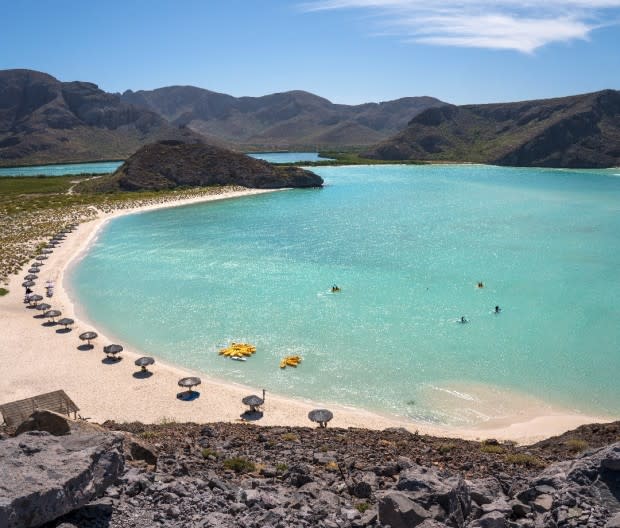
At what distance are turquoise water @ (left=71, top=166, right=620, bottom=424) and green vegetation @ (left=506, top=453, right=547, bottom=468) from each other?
25.0ft

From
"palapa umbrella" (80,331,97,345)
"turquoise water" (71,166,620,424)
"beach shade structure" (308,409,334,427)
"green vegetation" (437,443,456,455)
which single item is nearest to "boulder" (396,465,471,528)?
"green vegetation" (437,443,456,455)

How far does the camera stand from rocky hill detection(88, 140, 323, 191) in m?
116

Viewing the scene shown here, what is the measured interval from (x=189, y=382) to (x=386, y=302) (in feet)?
58.5

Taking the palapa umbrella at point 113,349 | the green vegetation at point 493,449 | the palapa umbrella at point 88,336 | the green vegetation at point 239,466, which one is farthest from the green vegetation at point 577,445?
the palapa umbrella at point 88,336

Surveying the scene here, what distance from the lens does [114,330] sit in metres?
34.3

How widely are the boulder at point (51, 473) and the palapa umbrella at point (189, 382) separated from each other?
551 inches

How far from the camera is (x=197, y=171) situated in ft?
398

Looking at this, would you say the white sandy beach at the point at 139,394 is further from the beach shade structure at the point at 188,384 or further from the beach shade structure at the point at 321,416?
the beach shade structure at the point at 321,416

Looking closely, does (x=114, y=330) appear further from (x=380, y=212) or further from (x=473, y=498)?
(x=380, y=212)

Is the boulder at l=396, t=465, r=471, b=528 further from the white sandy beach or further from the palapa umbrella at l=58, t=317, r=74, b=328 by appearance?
the palapa umbrella at l=58, t=317, r=74, b=328

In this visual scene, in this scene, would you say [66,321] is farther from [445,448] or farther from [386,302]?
[445,448]

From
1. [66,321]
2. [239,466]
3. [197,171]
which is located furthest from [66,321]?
[197,171]

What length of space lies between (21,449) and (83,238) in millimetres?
59434

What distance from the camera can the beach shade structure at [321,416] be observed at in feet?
71.1
